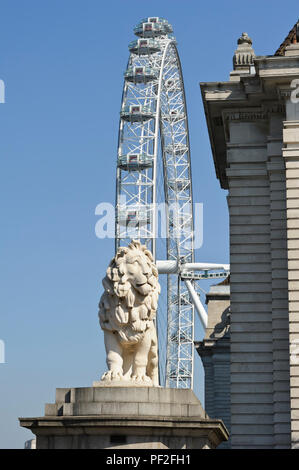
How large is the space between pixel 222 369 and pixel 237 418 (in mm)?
32191

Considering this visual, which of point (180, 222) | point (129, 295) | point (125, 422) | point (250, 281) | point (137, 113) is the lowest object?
point (125, 422)

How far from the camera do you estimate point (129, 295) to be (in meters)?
30.4

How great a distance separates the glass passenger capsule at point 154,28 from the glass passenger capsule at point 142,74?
365 cm

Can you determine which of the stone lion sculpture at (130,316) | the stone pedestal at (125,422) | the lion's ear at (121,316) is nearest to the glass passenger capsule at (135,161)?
the stone lion sculpture at (130,316)

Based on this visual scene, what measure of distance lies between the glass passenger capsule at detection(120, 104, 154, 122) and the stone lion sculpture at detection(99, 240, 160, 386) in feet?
180

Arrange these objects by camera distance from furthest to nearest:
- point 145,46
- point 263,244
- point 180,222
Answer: point 180,222 < point 145,46 < point 263,244

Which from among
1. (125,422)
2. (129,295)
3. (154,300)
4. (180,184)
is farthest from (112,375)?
(180,184)

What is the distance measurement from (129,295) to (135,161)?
2096 inches

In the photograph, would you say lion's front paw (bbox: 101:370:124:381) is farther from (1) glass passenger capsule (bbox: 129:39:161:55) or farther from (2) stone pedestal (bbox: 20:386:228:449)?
(1) glass passenger capsule (bbox: 129:39:161:55)

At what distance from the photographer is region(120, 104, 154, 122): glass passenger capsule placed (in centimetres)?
8494

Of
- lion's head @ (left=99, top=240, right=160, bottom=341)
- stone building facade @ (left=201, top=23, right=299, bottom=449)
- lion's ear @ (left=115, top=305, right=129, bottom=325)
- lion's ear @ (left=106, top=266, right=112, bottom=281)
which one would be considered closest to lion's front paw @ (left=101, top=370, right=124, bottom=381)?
lion's head @ (left=99, top=240, right=160, bottom=341)

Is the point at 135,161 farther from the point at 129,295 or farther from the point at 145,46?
the point at 129,295
